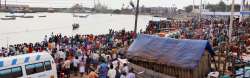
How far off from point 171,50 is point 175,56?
0.47 metres

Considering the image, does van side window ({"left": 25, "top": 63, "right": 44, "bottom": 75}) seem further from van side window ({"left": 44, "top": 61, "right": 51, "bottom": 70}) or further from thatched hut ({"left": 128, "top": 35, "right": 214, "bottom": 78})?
thatched hut ({"left": 128, "top": 35, "right": 214, "bottom": 78})

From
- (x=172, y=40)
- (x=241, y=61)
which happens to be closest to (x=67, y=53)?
(x=172, y=40)

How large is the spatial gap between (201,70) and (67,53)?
797cm

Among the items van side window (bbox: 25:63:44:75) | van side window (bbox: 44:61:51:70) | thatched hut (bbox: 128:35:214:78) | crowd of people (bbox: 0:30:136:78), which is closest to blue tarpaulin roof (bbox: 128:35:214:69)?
thatched hut (bbox: 128:35:214:78)

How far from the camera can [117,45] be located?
80.4ft

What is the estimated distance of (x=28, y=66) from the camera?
44.1 feet

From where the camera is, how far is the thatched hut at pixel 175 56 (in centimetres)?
1405

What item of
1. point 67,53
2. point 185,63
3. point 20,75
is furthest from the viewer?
point 67,53

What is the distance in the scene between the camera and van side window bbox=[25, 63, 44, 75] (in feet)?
44.2

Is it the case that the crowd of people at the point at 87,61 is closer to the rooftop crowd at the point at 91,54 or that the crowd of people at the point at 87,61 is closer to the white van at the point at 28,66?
the rooftop crowd at the point at 91,54

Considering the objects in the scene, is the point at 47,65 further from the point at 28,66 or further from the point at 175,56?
the point at 175,56

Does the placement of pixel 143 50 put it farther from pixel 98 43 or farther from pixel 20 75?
pixel 98 43

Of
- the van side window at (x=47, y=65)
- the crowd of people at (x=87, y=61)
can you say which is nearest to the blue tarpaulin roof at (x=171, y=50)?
the crowd of people at (x=87, y=61)

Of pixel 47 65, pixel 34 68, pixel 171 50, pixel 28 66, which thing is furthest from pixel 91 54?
pixel 28 66
